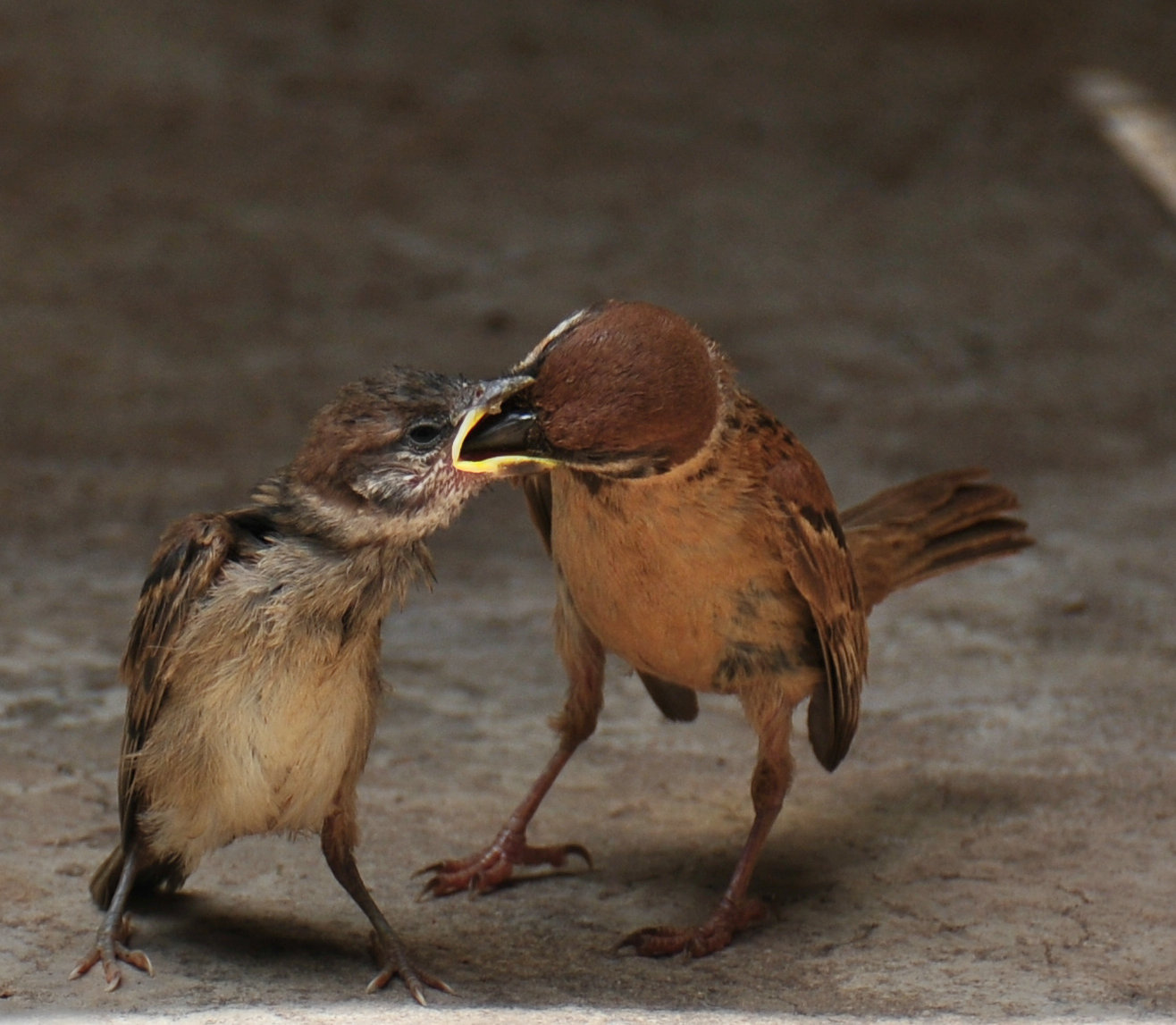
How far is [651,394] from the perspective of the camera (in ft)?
12.6

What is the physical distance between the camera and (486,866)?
4.80 meters

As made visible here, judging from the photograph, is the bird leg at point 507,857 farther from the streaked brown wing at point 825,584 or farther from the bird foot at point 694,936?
the streaked brown wing at point 825,584

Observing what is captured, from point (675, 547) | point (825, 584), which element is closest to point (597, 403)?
point (675, 547)

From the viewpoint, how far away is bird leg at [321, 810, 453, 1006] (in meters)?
4.07

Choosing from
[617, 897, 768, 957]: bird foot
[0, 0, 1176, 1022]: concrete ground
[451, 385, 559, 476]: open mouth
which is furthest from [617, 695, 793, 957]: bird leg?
[451, 385, 559, 476]: open mouth

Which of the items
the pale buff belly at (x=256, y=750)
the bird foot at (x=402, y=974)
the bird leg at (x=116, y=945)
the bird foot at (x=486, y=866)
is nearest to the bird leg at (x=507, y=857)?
the bird foot at (x=486, y=866)

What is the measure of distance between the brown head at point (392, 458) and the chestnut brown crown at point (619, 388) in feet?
0.70

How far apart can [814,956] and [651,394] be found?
158 cm

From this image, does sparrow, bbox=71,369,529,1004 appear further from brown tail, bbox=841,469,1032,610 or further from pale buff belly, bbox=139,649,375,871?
brown tail, bbox=841,469,1032,610

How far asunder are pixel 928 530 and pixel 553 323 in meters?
4.18

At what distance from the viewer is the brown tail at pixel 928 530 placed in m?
5.20

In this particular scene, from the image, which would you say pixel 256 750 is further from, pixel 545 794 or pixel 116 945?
pixel 545 794

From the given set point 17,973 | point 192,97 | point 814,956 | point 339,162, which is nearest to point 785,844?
point 814,956

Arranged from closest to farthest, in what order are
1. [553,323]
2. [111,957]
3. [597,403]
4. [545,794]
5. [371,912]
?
[597,403]
[111,957]
[371,912]
[545,794]
[553,323]
